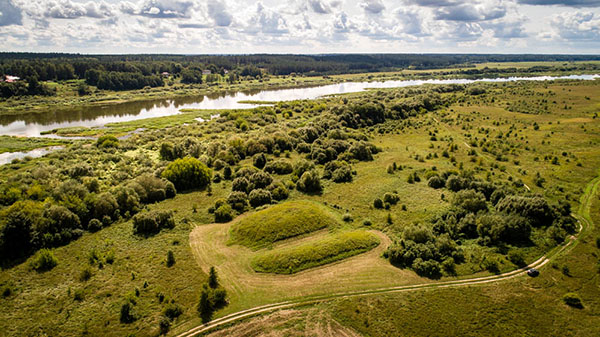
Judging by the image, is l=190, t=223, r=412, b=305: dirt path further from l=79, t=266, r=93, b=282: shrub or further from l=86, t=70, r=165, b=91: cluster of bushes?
l=86, t=70, r=165, b=91: cluster of bushes

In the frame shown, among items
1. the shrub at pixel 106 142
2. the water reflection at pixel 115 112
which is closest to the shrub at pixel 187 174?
the shrub at pixel 106 142

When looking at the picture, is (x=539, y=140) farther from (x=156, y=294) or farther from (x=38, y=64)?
(x=38, y=64)

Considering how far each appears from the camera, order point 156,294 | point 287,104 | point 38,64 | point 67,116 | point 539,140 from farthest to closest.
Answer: point 38,64
point 287,104
point 67,116
point 539,140
point 156,294

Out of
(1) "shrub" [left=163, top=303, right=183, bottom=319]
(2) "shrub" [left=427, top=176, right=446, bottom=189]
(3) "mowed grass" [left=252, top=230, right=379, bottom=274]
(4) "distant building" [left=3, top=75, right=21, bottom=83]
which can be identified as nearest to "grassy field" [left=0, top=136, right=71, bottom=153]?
(1) "shrub" [left=163, top=303, right=183, bottom=319]

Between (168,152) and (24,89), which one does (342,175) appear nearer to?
(168,152)

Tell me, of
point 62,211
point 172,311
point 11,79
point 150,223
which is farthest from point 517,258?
point 11,79

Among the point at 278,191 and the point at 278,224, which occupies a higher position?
the point at 278,191

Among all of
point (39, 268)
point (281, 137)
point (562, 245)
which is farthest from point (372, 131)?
point (39, 268)
